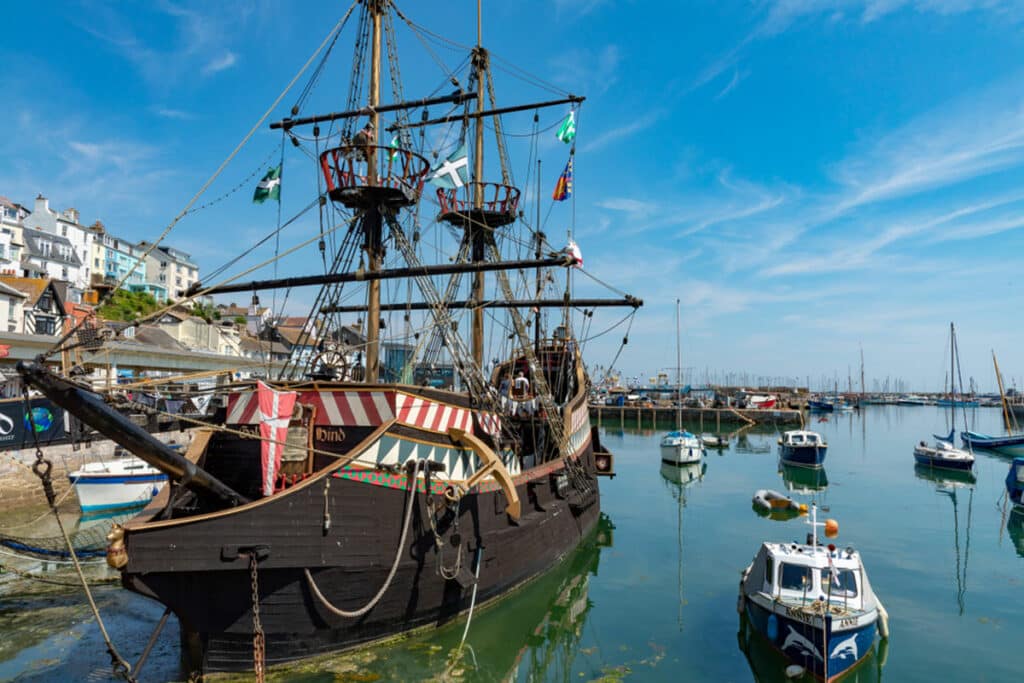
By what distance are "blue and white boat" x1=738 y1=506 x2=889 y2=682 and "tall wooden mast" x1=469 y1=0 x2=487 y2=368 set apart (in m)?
12.4

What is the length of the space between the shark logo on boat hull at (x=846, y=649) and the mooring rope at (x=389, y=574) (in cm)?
711

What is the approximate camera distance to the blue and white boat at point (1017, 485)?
1089 inches

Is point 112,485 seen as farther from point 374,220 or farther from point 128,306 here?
point 128,306

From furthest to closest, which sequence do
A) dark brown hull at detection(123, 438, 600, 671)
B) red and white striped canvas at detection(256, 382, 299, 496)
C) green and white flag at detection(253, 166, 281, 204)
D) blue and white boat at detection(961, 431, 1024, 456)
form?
blue and white boat at detection(961, 431, 1024, 456), green and white flag at detection(253, 166, 281, 204), red and white striped canvas at detection(256, 382, 299, 496), dark brown hull at detection(123, 438, 600, 671)

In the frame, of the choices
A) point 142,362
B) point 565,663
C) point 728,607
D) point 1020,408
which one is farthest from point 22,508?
point 1020,408

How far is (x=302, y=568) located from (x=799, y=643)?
26.8 feet

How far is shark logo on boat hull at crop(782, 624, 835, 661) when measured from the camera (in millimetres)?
10305

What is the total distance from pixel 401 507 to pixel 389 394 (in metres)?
1.86

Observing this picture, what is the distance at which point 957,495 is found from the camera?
31.7 meters

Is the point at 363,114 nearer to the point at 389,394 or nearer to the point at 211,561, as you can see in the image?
the point at 389,394

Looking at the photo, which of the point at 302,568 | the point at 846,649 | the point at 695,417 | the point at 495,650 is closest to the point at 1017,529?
the point at 846,649

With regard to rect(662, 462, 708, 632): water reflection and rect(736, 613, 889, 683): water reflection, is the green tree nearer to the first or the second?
rect(662, 462, 708, 632): water reflection

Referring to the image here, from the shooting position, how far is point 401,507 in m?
10.4

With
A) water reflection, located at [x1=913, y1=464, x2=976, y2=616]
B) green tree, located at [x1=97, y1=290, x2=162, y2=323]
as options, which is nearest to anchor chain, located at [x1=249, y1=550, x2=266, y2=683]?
water reflection, located at [x1=913, y1=464, x2=976, y2=616]
